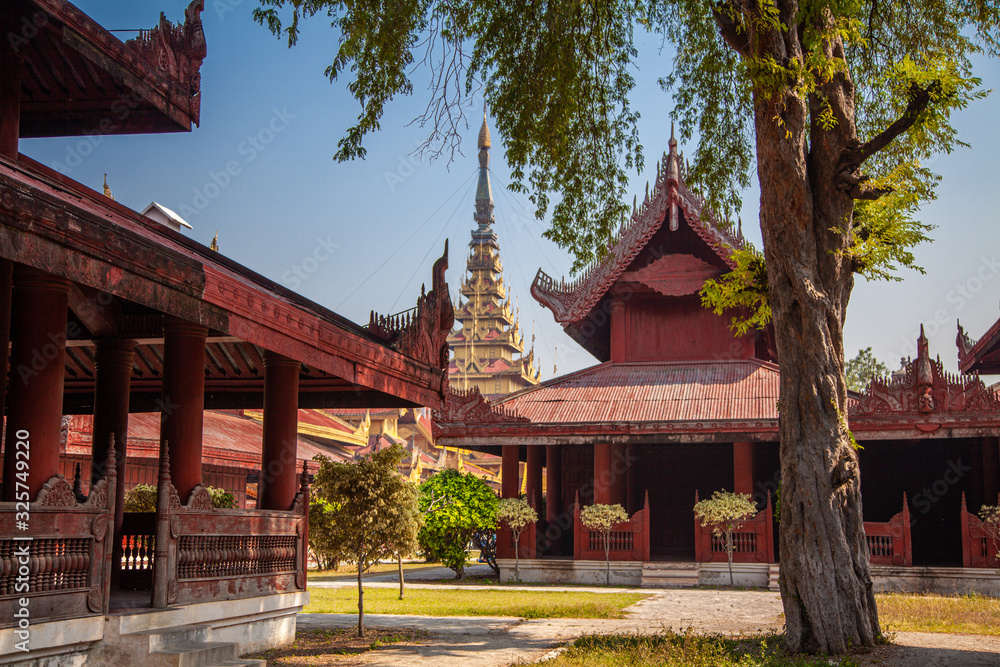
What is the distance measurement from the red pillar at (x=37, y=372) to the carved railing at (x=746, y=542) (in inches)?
674

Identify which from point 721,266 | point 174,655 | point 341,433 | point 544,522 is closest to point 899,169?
point 174,655

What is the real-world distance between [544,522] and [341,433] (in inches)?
789

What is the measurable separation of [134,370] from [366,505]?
14.1 ft

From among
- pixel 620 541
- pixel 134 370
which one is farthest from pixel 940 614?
pixel 134 370

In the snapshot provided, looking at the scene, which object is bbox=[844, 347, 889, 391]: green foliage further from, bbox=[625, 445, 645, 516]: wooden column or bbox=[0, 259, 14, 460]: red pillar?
bbox=[0, 259, 14, 460]: red pillar

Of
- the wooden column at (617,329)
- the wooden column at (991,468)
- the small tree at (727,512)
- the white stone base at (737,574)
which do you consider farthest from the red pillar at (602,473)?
the wooden column at (991,468)

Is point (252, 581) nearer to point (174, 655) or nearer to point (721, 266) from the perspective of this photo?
point (174, 655)

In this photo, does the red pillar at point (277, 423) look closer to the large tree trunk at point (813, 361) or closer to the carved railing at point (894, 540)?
the large tree trunk at point (813, 361)

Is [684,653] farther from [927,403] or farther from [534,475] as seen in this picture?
[534,475]

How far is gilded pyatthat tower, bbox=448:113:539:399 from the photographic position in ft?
280

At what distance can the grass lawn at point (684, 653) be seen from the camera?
969 centimetres

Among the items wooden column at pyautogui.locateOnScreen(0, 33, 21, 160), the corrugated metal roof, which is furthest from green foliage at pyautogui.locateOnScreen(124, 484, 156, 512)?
the corrugated metal roof

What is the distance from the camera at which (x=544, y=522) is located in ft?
88.2

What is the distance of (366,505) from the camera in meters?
11.9
